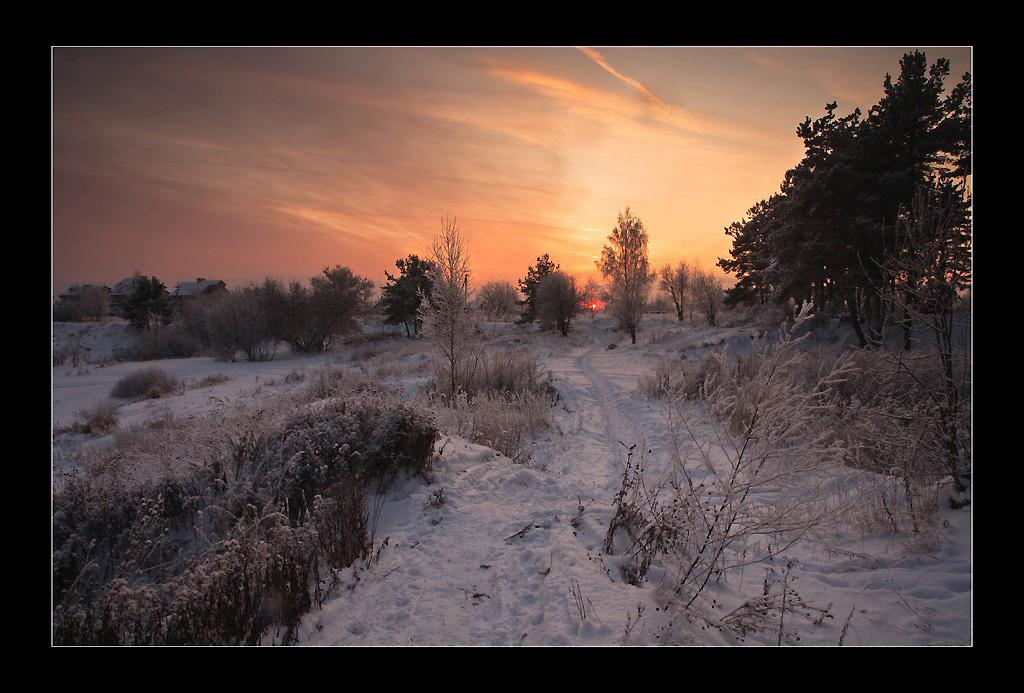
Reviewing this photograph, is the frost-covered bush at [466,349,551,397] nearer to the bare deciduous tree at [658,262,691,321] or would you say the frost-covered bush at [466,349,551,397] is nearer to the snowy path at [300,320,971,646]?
the snowy path at [300,320,971,646]

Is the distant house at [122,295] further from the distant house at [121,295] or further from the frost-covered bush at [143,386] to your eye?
the frost-covered bush at [143,386]

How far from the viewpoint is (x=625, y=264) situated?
32281 mm

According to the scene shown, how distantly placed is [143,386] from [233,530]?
567 inches

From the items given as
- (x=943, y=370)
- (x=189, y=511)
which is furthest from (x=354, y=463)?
(x=943, y=370)

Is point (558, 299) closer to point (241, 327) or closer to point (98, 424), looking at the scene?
point (241, 327)

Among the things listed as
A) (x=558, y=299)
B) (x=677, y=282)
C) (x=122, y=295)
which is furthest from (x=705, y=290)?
(x=122, y=295)

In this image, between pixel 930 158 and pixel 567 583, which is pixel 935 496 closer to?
pixel 567 583

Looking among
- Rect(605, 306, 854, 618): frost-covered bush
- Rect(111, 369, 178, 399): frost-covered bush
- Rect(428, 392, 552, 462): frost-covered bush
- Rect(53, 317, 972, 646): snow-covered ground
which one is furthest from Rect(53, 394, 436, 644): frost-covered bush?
Rect(111, 369, 178, 399): frost-covered bush

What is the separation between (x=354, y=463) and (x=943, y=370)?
5.97 meters

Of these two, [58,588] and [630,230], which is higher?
[630,230]

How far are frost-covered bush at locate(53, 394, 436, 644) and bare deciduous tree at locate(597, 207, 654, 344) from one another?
2808 cm

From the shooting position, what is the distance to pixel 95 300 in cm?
3145

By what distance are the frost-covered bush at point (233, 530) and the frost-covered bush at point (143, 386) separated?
1157 cm

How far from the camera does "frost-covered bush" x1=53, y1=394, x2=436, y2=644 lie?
7.38ft
